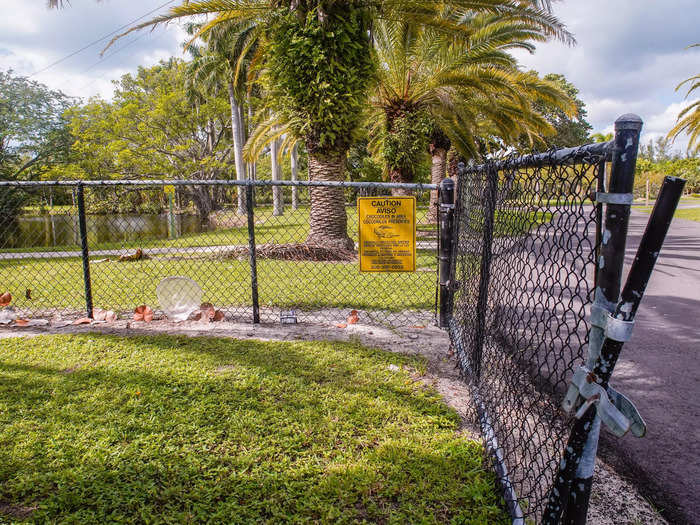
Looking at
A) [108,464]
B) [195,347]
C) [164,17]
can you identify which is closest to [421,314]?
[195,347]

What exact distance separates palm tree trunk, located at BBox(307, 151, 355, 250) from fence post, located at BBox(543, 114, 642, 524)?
316 inches

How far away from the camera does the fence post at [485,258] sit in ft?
7.61

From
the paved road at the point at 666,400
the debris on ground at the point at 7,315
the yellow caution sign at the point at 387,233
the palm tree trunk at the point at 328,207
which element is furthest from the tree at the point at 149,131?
the paved road at the point at 666,400

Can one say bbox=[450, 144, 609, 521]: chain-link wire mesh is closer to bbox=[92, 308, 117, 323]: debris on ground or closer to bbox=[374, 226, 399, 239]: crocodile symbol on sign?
bbox=[374, 226, 399, 239]: crocodile symbol on sign

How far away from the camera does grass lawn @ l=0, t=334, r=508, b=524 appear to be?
1.95 meters

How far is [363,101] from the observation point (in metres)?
9.18

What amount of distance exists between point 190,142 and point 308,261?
61.1ft

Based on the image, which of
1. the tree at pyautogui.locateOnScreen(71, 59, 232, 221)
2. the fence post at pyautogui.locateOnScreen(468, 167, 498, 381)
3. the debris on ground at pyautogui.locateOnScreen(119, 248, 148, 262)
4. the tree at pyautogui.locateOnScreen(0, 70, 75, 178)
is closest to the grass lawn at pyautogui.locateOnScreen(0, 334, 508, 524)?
the fence post at pyautogui.locateOnScreen(468, 167, 498, 381)

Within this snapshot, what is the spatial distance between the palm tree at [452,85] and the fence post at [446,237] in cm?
683

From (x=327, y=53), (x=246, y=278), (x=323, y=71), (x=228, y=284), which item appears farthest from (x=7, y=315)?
(x=327, y=53)

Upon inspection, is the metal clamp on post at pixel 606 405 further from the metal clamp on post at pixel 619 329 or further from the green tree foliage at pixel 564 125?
the green tree foliage at pixel 564 125

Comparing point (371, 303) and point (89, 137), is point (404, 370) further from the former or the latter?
point (89, 137)

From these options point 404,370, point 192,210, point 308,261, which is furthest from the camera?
point 192,210

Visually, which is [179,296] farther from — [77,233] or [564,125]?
[564,125]
